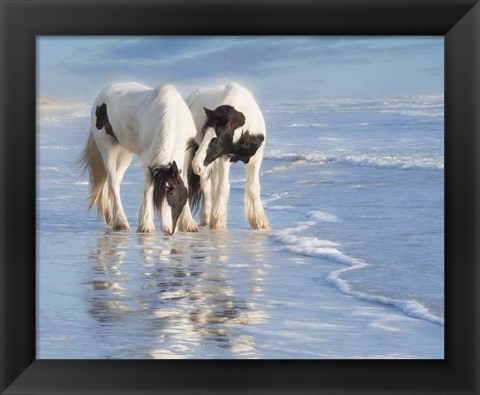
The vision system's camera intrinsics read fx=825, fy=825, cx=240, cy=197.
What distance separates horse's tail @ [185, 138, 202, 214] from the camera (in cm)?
417

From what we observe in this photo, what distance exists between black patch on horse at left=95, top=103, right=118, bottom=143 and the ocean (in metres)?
0.09

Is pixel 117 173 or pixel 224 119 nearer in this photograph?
pixel 224 119

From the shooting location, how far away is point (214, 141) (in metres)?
4.23

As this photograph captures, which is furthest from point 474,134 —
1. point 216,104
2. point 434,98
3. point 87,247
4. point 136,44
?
point 87,247

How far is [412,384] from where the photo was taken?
3471 mm

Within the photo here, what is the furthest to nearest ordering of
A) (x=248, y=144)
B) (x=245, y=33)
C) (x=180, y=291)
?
(x=248, y=144) → (x=180, y=291) → (x=245, y=33)

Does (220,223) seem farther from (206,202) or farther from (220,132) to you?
(220,132)

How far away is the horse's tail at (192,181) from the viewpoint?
4.17 m

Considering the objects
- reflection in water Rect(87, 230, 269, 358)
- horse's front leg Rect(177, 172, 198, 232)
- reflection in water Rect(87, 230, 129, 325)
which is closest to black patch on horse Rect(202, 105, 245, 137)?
horse's front leg Rect(177, 172, 198, 232)

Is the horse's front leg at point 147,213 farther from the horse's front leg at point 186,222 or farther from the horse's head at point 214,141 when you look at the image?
the horse's head at point 214,141

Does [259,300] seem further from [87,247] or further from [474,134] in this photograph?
[474,134]

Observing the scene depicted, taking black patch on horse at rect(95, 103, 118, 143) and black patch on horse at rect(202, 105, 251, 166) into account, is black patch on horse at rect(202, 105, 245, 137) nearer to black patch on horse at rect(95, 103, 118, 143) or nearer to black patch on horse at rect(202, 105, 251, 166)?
black patch on horse at rect(202, 105, 251, 166)

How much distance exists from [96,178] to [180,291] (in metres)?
0.77

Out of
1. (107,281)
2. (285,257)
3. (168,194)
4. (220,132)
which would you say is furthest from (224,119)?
(107,281)
